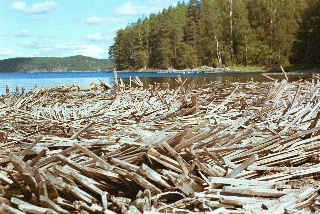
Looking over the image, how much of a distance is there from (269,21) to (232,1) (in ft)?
37.5

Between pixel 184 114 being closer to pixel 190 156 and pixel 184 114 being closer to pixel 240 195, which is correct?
pixel 190 156

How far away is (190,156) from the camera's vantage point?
290cm

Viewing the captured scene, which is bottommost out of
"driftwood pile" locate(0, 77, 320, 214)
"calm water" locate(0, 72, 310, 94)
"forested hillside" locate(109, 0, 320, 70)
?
"driftwood pile" locate(0, 77, 320, 214)

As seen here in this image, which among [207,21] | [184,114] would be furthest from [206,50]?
[184,114]

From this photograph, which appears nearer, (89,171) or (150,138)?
(89,171)

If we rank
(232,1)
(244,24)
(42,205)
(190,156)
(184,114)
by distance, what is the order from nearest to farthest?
(42,205)
(190,156)
(184,114)
(244,24)
(232,1)

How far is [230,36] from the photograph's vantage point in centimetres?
7412

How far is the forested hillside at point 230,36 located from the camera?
198ft

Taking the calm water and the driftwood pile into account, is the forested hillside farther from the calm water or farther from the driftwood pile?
the driftwood pile

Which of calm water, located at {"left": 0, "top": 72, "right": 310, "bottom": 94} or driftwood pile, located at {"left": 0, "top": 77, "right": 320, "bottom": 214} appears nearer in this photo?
driftwood pile, located at {"left": 0, "top": 77, "right": 320, "bottom": 214}

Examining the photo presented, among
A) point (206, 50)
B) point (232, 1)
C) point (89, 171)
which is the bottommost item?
point (89, 171)

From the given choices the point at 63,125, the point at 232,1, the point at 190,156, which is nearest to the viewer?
the point at 190,156

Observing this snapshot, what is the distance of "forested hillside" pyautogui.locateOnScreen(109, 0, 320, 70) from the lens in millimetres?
60406

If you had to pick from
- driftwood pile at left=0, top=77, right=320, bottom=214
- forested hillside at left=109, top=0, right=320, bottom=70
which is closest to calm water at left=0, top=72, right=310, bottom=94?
driftwood pile at left=0, top=77, right=320, bottom=214
